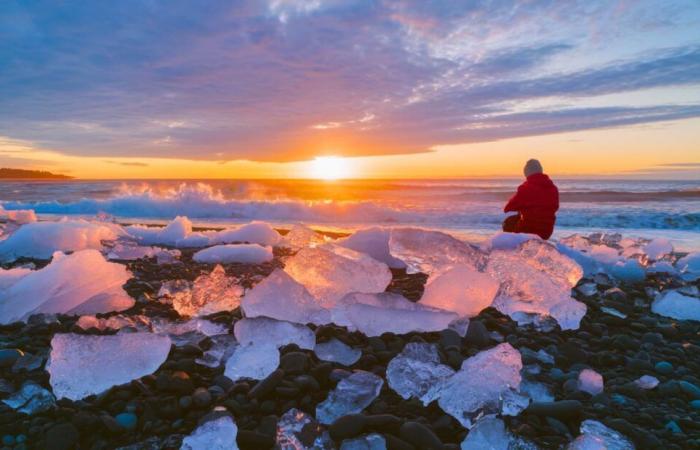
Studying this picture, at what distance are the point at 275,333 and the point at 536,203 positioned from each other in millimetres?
4413

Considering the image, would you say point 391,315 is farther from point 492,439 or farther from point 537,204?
point 537,204

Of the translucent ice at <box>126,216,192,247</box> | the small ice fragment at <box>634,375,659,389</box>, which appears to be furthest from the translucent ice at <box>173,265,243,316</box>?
the translucent ice at <box>126,216,192,247</box>

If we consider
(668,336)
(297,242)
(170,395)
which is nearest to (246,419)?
(170,395)

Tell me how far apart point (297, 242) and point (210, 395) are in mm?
3106

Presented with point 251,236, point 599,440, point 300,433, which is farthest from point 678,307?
point 251,236

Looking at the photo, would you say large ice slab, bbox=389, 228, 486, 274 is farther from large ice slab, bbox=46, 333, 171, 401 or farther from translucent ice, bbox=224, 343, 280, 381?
large ice slab, bbox=46, 333, 171, 401

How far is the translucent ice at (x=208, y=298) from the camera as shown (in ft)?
9.20

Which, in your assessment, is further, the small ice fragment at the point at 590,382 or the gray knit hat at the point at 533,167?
the gray knit hat at the point at 533,167

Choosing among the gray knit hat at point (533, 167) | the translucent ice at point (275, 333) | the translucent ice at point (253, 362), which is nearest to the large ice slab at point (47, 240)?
the translucent ice at point (275, 333)

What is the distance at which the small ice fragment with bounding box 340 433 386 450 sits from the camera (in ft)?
5.02

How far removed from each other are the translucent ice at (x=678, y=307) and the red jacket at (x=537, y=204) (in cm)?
265

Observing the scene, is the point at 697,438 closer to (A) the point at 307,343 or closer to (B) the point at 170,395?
(A) the point at 307,343

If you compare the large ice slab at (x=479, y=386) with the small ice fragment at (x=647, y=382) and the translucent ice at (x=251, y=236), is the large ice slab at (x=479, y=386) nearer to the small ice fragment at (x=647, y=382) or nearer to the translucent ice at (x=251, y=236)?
the small ice fragment at (x=647, y=382)

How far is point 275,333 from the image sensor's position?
2.21 meters
